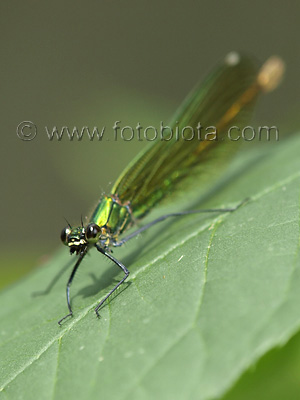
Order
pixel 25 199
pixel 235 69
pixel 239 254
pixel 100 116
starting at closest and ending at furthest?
pixel 239 254 → pixel 235 69 → pixel 100 116 → pixel 25 199

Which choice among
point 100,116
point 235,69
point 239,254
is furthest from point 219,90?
point 239,254

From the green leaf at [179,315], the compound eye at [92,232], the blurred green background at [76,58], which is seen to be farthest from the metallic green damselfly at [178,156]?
the blurred green background at [76,58]

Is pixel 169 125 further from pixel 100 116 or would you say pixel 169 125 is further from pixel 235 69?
pixel 100 116

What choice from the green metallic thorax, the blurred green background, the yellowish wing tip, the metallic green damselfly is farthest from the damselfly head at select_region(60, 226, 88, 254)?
the blurred green background

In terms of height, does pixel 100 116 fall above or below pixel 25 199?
above

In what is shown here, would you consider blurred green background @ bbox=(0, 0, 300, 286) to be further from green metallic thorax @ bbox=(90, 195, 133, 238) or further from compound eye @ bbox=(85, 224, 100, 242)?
compound eye @ bbox=(85, 224, 100, 242)

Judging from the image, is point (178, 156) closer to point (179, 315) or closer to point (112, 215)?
point (112, 215)
